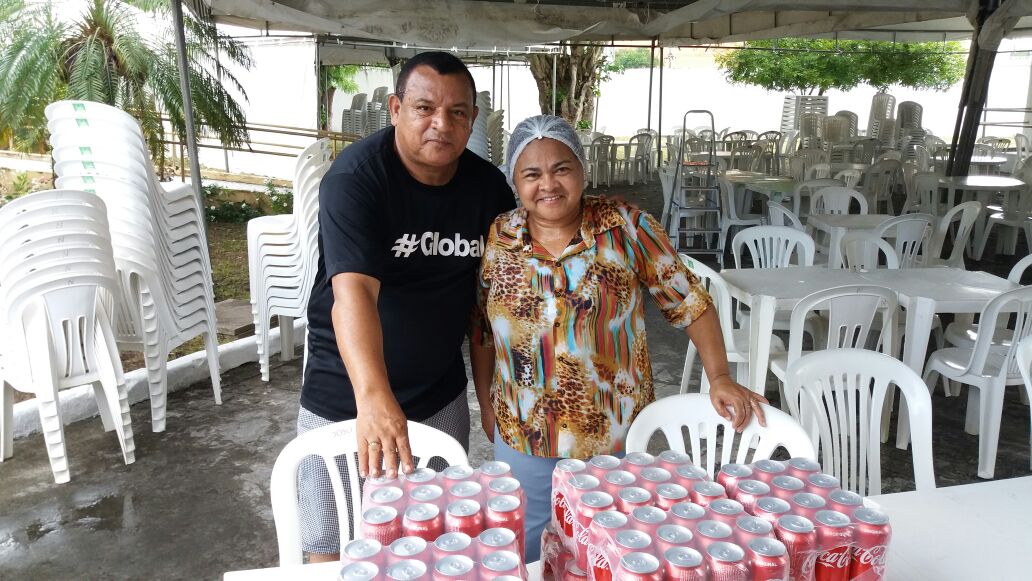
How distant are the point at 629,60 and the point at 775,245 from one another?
1992 cm

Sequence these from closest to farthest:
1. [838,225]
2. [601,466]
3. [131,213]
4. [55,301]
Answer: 1. [601,466]
2. [55,301]
3. [131,213]
4. [838,225]

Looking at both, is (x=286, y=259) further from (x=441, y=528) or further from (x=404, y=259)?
(x=441, y=528)

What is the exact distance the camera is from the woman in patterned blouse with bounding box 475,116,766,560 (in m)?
1.95

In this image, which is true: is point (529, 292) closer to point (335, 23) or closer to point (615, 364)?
point (615, 364)

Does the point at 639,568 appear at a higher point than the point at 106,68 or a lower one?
lower

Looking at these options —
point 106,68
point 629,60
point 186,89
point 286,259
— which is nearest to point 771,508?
point 286,259

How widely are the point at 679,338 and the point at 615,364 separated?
12.4ft

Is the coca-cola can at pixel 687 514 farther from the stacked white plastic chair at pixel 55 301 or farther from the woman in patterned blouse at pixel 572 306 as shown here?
the stacked white plastic chair at pixel 55 301

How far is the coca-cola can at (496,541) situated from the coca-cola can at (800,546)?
39 cm

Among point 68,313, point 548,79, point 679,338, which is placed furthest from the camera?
point 548,79

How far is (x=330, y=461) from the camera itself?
1.87 meters

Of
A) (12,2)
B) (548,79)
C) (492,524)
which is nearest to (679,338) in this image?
(492,524)

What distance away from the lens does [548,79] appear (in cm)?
1555

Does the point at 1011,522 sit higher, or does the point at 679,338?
the point at 1011,522
